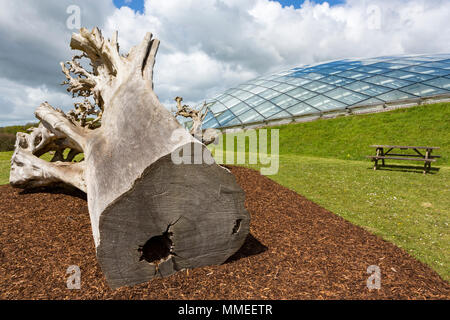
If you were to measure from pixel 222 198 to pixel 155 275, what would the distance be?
120 cm

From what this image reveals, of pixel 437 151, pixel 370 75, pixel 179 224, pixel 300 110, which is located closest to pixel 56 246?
pixel 179 224

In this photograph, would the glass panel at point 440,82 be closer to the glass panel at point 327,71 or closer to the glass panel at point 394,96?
the glass panel at point 394,96

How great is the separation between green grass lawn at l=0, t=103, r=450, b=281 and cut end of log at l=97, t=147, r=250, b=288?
347 cm

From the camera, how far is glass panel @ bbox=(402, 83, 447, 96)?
19594 mm

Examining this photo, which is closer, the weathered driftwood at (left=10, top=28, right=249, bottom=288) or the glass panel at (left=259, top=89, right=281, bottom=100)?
the weathered driftwood at (left=10, top=28, right=249, bottom=288)

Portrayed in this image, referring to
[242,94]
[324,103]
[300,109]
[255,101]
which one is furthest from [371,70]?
[242,94]

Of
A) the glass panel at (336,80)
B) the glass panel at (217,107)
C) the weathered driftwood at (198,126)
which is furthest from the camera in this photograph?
the glass panel at (217,107)

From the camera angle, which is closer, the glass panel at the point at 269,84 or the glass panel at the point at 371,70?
the glass panel at the point at 371,70

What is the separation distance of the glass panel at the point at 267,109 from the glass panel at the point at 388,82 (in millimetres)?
9417

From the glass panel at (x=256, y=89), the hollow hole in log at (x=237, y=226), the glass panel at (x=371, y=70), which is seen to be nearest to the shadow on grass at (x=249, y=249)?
the hollow hole in log at (x=237, y=226)

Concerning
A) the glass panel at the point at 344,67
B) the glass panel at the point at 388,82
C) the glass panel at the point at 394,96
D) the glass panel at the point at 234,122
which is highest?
the glass panel at the point at 344,67

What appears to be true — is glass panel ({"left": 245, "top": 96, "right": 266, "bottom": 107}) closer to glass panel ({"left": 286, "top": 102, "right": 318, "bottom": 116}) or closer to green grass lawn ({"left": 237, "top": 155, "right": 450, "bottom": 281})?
glass panel ({"left": 286, "top": 102, "right": 318, "bottom": 116})

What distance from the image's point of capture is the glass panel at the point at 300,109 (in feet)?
72.0

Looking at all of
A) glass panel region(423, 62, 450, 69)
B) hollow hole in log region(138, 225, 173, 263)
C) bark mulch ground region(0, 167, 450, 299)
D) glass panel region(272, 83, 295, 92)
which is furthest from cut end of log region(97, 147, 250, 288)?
glass panel region(423, 62, 450, 69)
